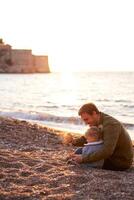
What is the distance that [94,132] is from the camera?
23.1ft

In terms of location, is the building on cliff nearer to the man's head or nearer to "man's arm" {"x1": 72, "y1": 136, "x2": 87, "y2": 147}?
"man's arm" {"x1": 72, "y1": 136, "x2": 87, "y2": 147}

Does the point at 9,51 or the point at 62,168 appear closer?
the point at 62,168

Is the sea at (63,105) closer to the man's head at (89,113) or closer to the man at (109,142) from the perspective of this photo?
the man at (109,142)

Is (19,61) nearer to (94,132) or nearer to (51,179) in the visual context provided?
(94,132)

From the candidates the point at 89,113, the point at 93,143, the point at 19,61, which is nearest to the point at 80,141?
the point at 93,143

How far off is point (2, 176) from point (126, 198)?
1682 millimetres

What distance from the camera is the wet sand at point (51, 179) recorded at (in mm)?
5562

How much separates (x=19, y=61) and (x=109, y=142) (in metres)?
142

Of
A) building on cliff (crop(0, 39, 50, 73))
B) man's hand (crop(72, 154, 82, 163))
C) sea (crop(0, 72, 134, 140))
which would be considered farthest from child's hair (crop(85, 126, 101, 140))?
building on cliff (crop(0, 39, 50, 73))

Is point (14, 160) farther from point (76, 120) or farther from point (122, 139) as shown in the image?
point (76, 120)

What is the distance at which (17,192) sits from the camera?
5594 millimetres

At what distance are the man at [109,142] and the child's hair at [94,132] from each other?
69 mm

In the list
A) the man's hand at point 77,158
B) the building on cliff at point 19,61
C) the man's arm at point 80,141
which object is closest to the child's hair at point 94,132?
the man's hand at point 77,158

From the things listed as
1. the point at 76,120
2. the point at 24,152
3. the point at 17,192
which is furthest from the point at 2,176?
the point at 76,120
